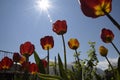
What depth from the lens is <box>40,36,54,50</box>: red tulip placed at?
157 inches

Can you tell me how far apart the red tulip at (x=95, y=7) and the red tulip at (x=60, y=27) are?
7.12ft

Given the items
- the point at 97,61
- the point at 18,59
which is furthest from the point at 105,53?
the point at 97,61

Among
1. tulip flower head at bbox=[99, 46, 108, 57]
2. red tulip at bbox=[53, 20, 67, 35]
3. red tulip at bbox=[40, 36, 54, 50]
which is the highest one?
red tulip at bbox=[53, 20, 67, 35]

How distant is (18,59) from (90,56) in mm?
6363

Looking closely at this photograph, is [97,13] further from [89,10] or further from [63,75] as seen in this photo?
[63,75]

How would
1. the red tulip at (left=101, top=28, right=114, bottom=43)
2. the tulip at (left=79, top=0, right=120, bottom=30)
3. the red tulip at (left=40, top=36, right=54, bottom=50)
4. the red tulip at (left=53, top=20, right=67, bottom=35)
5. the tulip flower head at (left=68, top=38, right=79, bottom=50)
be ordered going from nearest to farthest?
1. the tulip at (left=79, top=0, right=120, bottom=30)
2. the red tulip at (left=101, top=28, right=114, bottom=43)
3. the red tulip at (left=53, top=20, right=67, bottom=35)
4. the red tulip at (left=40, top=36, right=54, bottom=50)
5. the tulip flower head at (left=68, top=38, right=79, bottom=50)

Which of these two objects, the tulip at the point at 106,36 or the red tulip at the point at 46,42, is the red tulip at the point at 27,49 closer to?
the red tulip at the point at 46,42

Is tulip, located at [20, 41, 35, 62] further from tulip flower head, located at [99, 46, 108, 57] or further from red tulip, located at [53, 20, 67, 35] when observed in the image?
tulip flower head, located at [99, 46, 108, 57]

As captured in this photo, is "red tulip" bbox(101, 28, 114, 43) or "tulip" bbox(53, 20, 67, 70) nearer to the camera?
"red tulip" bbox(101, 28, 114, 43)

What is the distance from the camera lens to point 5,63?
193 inches

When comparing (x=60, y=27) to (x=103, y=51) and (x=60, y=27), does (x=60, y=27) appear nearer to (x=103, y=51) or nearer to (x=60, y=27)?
(x=60, y=27)

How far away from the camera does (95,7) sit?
158 centimetres

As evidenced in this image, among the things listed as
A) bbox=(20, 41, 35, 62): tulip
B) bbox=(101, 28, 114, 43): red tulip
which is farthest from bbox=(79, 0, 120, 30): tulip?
bbox=(20, 41, 35, 62): tulip

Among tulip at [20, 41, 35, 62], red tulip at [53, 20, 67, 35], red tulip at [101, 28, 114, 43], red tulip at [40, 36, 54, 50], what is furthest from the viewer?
red tulip at [40, 36, 54, 50]
